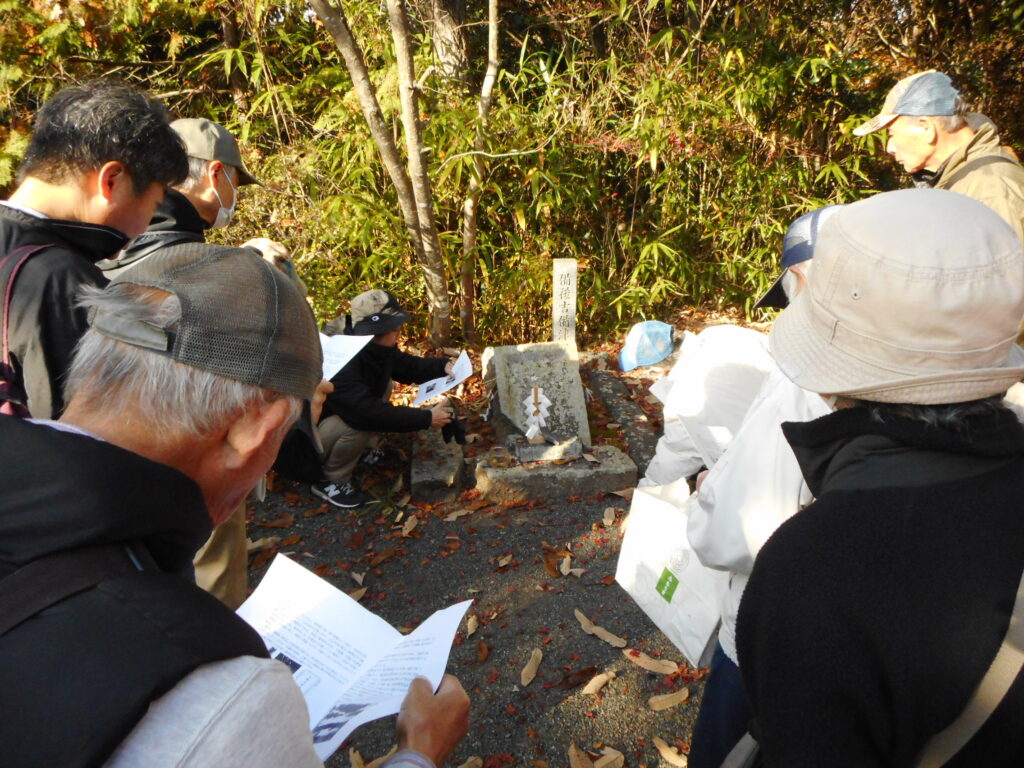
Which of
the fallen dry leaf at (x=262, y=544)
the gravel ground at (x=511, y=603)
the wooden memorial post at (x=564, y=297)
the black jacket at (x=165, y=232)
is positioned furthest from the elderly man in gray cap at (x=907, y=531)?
the wooden memorial post at (x=564, y=297)

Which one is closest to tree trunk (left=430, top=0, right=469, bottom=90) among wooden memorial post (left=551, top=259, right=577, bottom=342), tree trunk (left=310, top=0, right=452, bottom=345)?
tree trunk (left=310, top=0, right=452, bottom=345)

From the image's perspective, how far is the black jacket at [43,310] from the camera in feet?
5.72

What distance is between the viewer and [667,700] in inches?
106

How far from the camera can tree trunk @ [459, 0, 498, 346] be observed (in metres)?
4.75

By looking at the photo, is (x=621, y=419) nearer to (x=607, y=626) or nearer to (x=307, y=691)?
(x=607, y=626)

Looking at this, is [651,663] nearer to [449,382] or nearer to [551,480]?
[551,480]

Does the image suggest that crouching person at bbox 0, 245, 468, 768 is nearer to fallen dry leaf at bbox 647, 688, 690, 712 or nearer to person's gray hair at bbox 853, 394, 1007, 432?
person's gray hair at bbox 853, 394, 1007, 432

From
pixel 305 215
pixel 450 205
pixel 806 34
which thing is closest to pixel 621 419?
pixel 450 205

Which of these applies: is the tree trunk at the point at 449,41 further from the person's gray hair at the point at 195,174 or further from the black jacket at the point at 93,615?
the black jacket at the point at 93,615

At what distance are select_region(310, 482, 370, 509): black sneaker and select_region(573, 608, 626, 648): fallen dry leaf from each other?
167cm

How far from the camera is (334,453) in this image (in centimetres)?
410

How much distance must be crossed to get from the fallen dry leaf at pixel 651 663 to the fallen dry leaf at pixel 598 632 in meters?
0.06

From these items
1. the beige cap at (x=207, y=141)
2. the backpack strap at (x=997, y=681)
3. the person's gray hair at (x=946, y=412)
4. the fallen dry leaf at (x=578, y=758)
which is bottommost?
the fallen dry leaf at (x=578, y=758)

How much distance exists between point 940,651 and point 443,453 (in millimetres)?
3693
